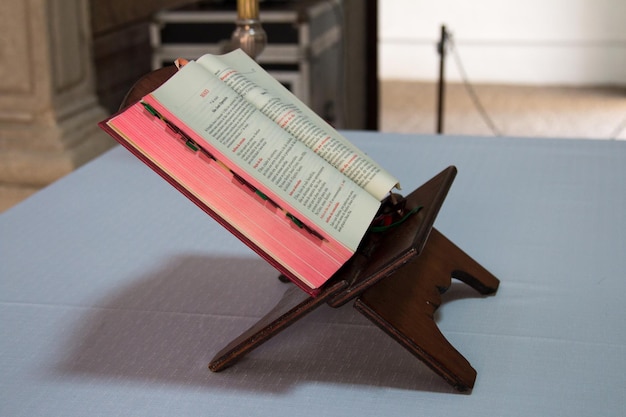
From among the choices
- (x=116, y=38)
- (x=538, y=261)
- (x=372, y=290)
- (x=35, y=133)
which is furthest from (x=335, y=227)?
(x=116, y=38)

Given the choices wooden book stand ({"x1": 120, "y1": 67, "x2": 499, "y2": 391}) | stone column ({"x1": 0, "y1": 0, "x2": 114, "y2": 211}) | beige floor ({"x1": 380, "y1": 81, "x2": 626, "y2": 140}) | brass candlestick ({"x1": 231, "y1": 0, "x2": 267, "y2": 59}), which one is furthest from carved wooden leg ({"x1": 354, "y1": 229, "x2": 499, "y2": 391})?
beige floor ({"x1": 380, "y1": 81, "x2": 626, "y2": 140})

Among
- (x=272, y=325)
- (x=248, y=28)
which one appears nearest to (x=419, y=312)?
(x=272, y=325)

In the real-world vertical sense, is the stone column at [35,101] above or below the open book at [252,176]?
below

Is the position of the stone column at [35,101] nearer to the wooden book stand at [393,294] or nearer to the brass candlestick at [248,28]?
the brass candlestick at [248,28]

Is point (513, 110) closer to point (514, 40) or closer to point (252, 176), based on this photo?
point (514, 40)

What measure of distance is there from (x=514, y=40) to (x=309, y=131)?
452 centimetres

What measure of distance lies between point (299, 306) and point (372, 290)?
8cm

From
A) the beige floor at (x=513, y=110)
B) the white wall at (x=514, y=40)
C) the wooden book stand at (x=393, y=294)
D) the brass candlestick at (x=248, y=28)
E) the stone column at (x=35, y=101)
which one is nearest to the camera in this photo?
the wooden book stand at (x=393, y=294)

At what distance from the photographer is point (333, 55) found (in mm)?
4148

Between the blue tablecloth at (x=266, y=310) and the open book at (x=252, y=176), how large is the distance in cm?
16

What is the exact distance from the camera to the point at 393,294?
111 centimetres

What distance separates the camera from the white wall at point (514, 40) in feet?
17.2

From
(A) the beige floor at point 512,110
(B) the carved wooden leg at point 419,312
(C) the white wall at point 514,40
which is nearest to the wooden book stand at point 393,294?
(B) the carved wooden leg at point 419,312

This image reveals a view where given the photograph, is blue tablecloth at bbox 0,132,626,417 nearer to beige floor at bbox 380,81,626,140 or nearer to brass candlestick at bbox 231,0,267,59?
brass candlestick at bbox 231,0,267,59
